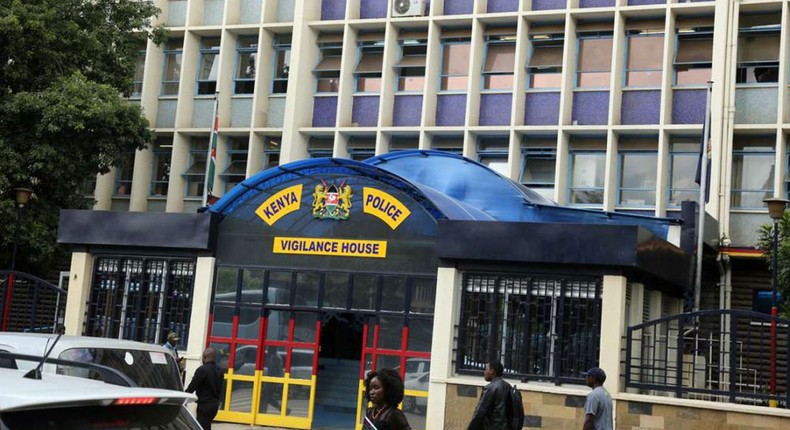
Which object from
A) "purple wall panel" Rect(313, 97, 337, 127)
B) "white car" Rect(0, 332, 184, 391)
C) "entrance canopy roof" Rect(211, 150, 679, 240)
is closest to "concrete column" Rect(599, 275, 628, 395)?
"entrance canopy roof" Rect(211, 150, 679, 240)

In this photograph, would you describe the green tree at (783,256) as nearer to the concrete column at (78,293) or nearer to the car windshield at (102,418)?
the concrete column at (78,293)

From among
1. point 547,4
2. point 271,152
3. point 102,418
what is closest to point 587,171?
point 547,4

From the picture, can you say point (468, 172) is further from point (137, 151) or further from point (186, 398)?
point (186, 398)

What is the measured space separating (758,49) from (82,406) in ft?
77.3

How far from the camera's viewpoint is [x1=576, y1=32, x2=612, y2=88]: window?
27281 mm

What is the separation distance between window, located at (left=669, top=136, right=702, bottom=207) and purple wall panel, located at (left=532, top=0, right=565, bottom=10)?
174 inches

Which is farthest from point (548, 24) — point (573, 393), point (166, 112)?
point (573, 393)

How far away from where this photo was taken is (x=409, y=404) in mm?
17703

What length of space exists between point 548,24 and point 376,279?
12073 mm

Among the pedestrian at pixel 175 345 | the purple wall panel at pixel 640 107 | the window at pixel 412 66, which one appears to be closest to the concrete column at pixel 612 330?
the pedestrian at pixel 175 345

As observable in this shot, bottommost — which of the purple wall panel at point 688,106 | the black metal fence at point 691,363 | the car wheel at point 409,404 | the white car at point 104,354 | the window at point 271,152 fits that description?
the car wheel at point 409,404

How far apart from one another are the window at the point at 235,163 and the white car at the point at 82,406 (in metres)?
25.4

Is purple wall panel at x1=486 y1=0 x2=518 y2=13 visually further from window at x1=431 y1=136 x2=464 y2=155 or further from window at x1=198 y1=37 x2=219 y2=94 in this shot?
window at x1=198 y1=37 x2=219 y2=94

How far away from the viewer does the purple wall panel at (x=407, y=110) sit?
94.2 feet
